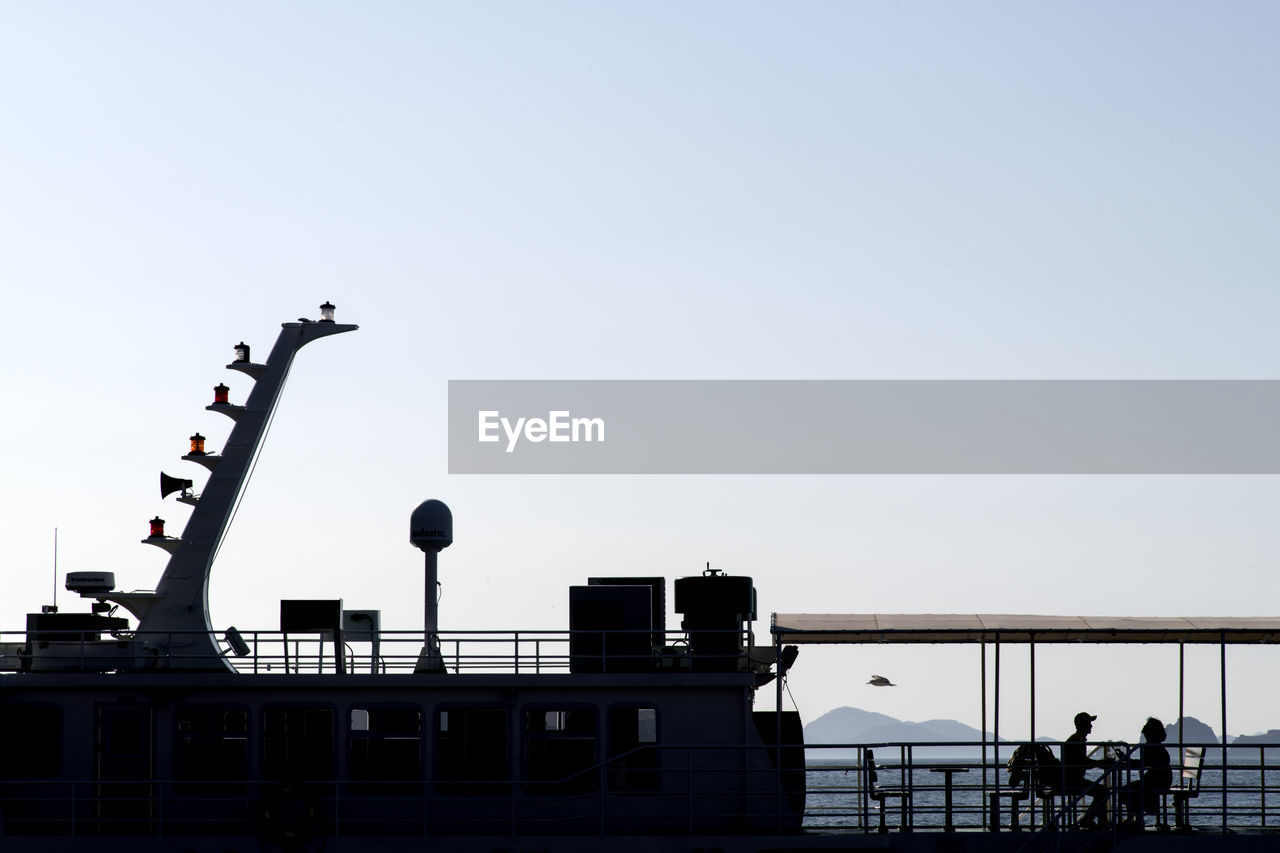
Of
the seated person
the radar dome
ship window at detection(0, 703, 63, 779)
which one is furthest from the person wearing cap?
ship window at detection(0, 703, 63, 779)

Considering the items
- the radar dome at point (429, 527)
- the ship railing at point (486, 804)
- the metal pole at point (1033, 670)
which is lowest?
the ship railing at point (486, 804)

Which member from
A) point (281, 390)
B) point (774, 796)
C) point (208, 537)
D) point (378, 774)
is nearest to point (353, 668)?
point (378, 774)

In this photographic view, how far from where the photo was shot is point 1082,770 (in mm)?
24281

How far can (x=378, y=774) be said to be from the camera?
24922 millimetres

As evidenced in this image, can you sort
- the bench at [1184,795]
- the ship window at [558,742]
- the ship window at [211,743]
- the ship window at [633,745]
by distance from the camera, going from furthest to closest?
1. the ship window at [211,743]
2. the ship window at [558,742]
3. the ship window at [633,745]
4. the bench at [1184,795]

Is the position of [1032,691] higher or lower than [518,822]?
higher

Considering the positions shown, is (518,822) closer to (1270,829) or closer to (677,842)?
(677,842)

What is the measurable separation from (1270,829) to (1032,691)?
4660mm

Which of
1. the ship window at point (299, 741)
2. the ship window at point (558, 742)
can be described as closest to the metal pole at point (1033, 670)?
the ship window at point (558, 742)

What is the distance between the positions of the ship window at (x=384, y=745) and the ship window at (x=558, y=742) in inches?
70.7

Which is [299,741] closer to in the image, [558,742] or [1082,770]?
[558,742]

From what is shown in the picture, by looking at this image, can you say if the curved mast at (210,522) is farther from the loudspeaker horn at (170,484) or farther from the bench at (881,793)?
the bench at (881,793)

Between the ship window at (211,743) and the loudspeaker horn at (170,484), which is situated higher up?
the loudspeaker horn at (170,484)

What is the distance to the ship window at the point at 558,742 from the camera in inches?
976
